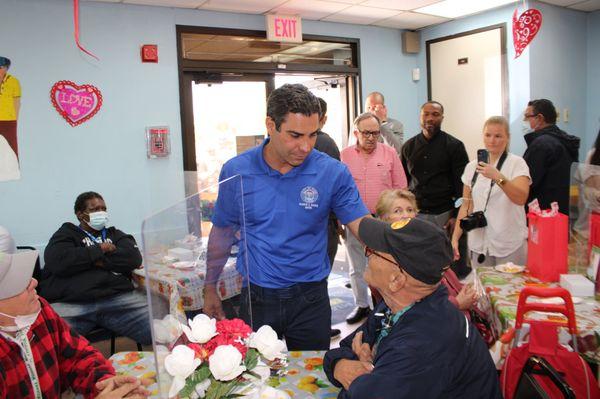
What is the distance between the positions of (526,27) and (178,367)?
14.1 ft

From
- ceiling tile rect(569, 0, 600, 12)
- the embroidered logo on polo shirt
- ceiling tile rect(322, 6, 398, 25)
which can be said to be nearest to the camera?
the embroidered logo on polo shirt

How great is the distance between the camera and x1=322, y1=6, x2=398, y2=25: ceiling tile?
5.04 m

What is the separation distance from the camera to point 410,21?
5.72 m

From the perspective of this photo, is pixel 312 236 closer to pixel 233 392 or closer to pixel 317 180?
pixel 317 180

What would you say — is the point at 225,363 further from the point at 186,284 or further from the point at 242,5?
the point at 242,5

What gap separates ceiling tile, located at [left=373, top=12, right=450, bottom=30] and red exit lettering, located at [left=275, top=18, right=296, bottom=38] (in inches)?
47.0

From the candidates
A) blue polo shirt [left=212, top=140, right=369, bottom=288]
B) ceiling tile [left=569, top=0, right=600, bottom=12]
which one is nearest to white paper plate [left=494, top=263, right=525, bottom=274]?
blue polo shirt [left=212, top=140, right=369, bottom=288]

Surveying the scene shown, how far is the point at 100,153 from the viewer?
4227 millimetres

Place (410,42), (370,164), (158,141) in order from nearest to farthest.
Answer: (370,164), (158,141), (410,42)

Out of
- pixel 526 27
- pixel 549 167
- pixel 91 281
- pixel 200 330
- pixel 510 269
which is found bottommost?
pixel 91 281

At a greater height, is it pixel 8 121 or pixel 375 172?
pixel 8 121

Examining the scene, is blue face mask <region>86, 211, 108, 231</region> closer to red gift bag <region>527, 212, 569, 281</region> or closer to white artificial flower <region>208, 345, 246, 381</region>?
white artificial flower <region>208, 345, 246, 381</region>

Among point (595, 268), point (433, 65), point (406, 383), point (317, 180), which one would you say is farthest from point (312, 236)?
point (433, 65)

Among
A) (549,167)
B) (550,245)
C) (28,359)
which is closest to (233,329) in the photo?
(28,359)
